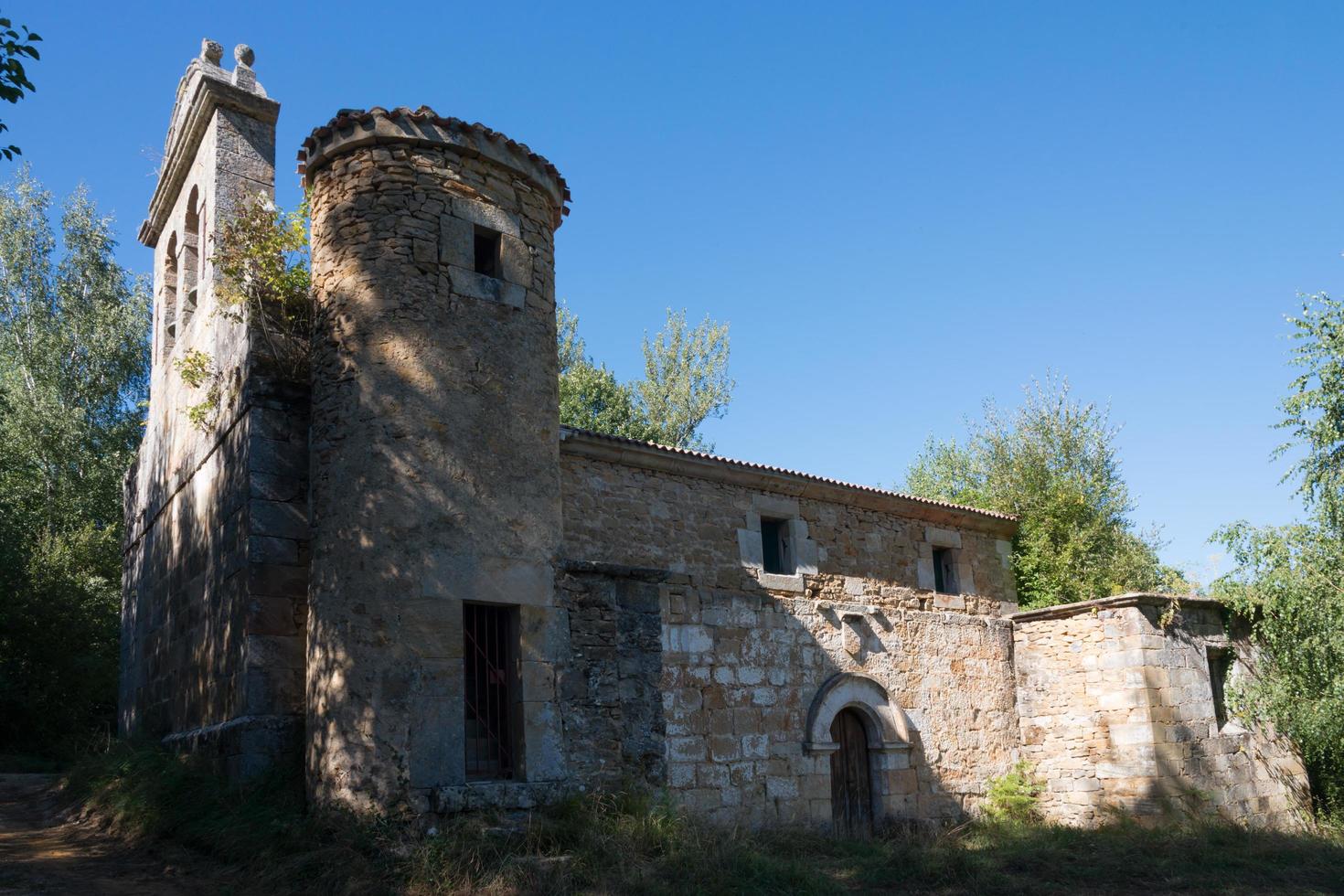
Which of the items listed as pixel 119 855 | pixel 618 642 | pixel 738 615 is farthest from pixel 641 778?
pixel 119 855

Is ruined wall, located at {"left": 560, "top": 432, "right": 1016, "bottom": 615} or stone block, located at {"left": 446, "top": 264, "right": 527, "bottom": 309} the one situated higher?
stone block, located at {"left": 446, "top": 264, "right": 527, "bottom": 309}

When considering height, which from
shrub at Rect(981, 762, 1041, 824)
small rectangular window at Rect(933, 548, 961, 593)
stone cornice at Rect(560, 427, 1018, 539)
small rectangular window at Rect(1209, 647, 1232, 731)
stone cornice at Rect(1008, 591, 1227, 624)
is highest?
stone cornice at Rect(560, 427, 1018, 539)

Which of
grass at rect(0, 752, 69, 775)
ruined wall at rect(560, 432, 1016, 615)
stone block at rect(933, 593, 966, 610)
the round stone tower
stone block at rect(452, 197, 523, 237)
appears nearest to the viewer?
the round stone tower

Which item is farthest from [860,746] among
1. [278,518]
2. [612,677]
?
[278,518]

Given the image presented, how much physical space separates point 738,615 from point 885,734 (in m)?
2.60

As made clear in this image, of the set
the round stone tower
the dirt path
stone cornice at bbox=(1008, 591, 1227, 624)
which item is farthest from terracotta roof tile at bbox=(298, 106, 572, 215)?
stone cornice at bbox=(1008, 591, 1227, 624)

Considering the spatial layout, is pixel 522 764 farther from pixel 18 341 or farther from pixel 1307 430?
pixel 18 341

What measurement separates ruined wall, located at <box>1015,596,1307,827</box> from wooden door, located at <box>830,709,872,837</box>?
9.64 ft

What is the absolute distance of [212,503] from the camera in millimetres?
9797

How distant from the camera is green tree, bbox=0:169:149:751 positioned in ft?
56.2

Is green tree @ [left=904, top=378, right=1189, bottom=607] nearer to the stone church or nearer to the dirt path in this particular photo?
the stone church

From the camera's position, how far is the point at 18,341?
21.7 m

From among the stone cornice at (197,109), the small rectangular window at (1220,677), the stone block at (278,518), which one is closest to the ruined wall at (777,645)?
the stone block at (278,518)

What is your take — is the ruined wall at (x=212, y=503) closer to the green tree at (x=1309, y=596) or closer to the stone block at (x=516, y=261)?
the stone block at (x=516, y=261)
